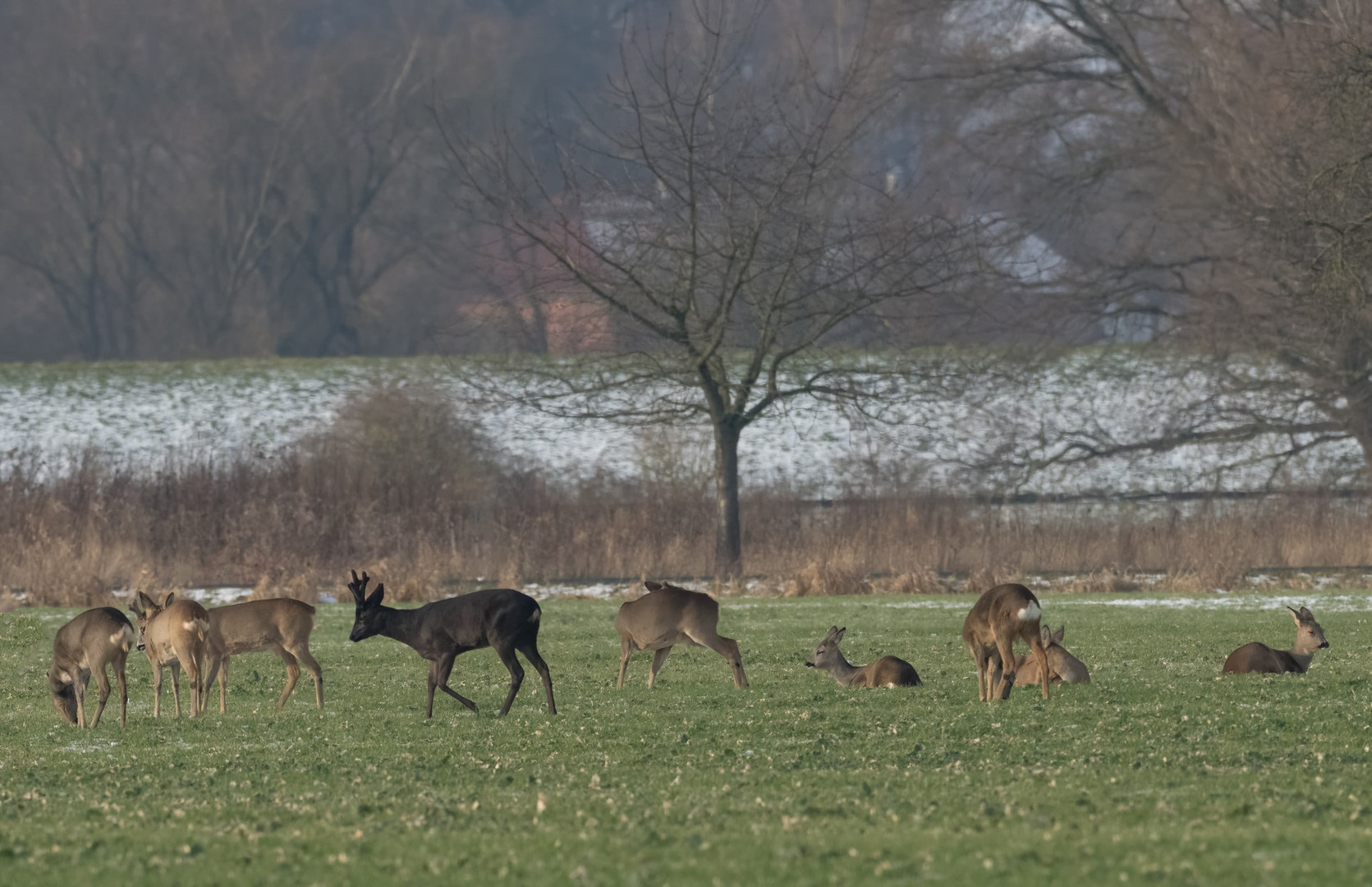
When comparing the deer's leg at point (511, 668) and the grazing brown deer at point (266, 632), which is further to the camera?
the grazing brown deer at point (266, 632)

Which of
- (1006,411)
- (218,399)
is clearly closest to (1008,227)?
(1006,411)

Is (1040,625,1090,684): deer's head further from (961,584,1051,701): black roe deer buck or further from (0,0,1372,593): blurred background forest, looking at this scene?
(0,0,1372,593): blurred background forest

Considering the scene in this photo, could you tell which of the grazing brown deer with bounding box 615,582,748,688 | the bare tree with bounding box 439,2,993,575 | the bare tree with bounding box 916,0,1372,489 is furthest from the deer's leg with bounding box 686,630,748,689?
the bare tree with bounding box 916,0,1372,489

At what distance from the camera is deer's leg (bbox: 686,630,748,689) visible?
1469 cm

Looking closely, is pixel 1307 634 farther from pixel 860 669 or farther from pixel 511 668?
pixel 511 668

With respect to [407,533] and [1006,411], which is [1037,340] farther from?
[407,533]

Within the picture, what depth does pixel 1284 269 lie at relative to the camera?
117ft

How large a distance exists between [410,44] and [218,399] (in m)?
27.5

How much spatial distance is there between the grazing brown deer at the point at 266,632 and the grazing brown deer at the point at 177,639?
0.16 metres

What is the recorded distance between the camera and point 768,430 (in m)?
51.9

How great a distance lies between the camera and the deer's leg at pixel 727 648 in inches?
578

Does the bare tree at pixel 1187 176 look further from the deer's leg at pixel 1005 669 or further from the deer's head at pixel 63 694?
the deer's head at pixel 63 694

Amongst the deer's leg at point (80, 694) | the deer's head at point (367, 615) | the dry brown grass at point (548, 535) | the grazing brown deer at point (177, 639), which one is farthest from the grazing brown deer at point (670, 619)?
the dry brown grass at point (548, 535)

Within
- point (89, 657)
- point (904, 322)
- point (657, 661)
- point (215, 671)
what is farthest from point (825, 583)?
point (89, 657)
